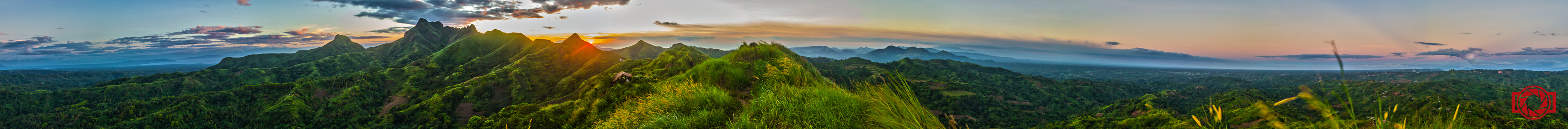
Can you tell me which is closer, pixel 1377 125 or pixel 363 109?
pixel 1377 125

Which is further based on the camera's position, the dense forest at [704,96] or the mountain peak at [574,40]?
the mountain peak at [574,40]

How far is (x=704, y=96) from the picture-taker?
267 inches

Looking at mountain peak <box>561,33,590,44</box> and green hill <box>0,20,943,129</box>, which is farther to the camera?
mountain peak <box>561,33,590,44</box>

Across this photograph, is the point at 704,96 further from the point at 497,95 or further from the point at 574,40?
the point at 574,40

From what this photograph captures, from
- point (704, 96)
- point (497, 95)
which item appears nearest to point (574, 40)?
point (497, 95)

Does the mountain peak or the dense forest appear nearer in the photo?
the dense forest


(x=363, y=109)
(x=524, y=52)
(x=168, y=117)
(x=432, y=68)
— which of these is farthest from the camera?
(x=524, y=52)

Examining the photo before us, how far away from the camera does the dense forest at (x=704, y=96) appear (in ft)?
18.2

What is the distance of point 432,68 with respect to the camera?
130 meters

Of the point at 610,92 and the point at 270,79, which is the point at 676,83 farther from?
the point at 270,79

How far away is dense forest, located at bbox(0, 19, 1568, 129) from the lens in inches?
218

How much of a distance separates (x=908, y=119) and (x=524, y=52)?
178 m

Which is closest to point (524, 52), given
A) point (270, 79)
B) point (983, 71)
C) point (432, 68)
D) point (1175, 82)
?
point (432, 68)

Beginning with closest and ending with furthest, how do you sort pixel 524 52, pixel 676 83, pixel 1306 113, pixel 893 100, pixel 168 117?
pixel 893 100, pixel 676 83, pixel 1306 113, pixel 168 117, pixel 524 52
